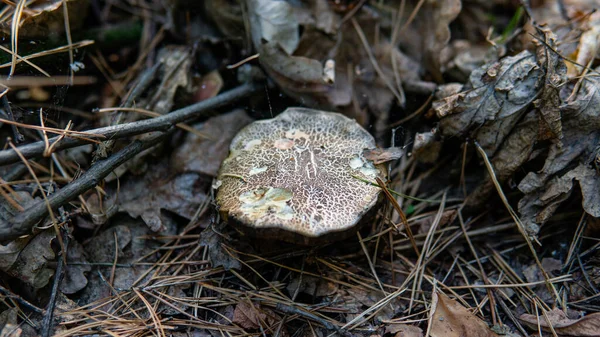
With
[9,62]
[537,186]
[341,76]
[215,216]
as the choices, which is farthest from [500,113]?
[9,62]

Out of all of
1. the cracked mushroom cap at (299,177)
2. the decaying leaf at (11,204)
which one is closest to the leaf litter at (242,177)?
the decaying leaf at (11,204)

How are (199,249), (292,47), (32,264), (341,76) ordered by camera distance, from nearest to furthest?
(32,264), (199,249), (292,47), (341,76)

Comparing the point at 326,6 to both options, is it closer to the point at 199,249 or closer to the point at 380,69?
the point at 380,69

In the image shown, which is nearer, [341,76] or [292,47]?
[292,47]

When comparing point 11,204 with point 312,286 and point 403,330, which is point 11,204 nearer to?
point 312,286

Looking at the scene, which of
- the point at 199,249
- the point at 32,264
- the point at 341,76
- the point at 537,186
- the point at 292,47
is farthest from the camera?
the point at 341,76

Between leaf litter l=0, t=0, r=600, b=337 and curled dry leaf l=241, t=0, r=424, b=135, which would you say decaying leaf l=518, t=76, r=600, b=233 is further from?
curled dry leaf l=241, t=0, r=424, b=135

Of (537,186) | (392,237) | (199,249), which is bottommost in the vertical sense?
(199,249)

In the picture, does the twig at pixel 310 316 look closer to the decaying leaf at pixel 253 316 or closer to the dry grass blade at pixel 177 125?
the decaying leaf at pixel 253 316
